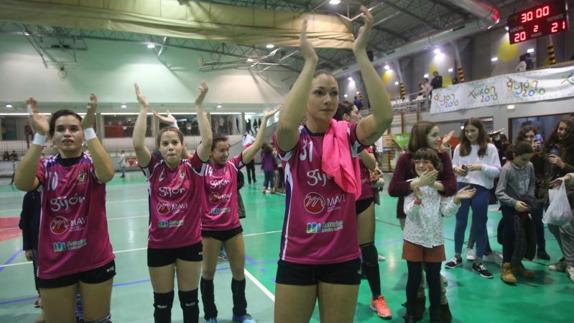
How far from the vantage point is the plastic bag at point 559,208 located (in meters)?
4.42

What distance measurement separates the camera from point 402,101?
67.2ft

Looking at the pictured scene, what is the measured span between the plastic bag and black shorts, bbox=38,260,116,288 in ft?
15.8

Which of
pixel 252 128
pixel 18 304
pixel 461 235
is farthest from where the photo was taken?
pixel 252 128

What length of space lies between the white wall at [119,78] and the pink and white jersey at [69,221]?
2410cm

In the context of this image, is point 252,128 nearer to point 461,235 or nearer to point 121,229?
point 121,229

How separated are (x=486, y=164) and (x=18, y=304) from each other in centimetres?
596

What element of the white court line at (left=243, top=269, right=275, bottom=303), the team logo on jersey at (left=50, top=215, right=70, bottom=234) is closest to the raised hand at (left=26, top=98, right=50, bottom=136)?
the team logo on jersey at (left=50, top=215, right=70, bottom=234)

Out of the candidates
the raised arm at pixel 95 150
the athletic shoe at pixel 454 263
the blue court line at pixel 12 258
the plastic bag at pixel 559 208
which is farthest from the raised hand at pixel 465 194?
the blue court line at pixel 12 258

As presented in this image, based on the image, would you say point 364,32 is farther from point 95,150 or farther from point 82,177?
point 82,177

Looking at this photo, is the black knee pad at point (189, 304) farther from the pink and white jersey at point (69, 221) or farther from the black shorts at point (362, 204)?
the black shorts at point (362, 204)

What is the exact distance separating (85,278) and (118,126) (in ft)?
91.6

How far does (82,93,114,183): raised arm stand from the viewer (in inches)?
94.8

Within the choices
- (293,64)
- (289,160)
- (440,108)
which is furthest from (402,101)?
(289,160)

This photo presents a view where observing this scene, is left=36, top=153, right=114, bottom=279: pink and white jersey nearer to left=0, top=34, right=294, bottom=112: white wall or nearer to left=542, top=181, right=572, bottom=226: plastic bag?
left=542, top=181, right=572, bottom=226: plastic bag
